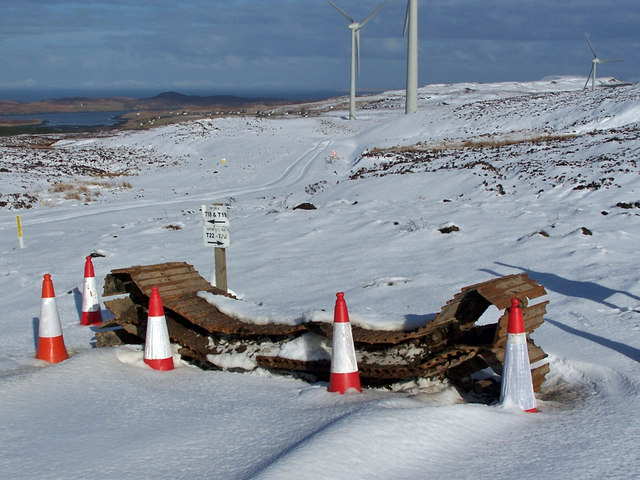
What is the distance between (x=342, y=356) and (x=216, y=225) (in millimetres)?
2990

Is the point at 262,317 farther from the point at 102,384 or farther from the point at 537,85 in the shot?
the point at 537,85

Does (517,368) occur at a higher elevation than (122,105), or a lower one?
lower

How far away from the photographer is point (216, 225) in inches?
292

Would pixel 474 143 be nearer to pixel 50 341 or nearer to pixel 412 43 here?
pixel 412 43

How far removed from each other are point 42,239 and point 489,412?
12.2 m

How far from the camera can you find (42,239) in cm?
1427

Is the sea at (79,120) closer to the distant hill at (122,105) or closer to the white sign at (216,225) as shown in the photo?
the distant hill at (122,105)

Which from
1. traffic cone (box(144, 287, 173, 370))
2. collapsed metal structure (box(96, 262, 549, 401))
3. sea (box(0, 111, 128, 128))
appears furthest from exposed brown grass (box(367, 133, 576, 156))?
sea (box(0, 111, 128, 128))

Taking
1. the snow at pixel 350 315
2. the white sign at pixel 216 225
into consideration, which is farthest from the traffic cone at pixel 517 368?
the white sign at pixel 216 225

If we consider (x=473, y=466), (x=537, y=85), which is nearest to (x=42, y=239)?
(x=473, y=466)

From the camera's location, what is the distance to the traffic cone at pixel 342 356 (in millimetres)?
4957

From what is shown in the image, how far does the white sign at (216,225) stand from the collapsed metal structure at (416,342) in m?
1.40

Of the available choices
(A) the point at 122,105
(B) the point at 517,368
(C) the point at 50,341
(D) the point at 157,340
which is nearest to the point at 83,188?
(C) the point at 50,341

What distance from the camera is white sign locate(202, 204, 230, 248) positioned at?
7.39 meters
